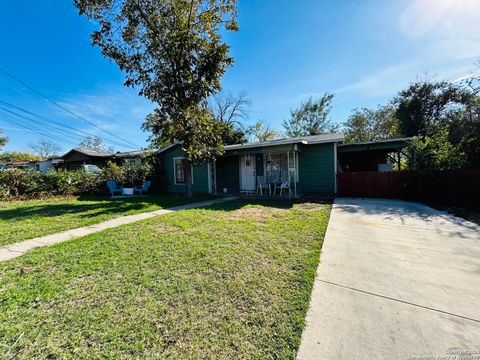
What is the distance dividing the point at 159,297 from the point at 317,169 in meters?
9.67

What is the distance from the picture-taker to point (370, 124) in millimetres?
28266

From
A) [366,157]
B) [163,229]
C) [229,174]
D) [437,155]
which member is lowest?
[163,229]

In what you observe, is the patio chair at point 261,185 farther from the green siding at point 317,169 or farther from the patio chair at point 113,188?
the patio chair at point 113,188

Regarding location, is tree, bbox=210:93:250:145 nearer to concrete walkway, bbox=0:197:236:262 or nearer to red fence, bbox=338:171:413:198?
red fence, bbox=338:171:413:198

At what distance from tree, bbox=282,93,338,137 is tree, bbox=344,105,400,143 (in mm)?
2244

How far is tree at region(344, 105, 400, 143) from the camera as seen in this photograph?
26672 millimetres

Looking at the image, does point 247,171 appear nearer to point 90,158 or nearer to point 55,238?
point 55,238

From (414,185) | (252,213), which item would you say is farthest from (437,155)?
(252,213)

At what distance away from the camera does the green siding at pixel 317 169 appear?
33.4 ft

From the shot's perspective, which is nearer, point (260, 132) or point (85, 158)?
point (85, 158)

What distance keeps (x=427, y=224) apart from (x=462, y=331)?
470cm

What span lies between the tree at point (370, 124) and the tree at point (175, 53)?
24.6 meters

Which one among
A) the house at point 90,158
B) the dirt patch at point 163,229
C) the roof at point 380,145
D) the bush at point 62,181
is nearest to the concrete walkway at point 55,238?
the dirt patch at point 163,229

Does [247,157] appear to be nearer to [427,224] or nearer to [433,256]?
[427,224]
